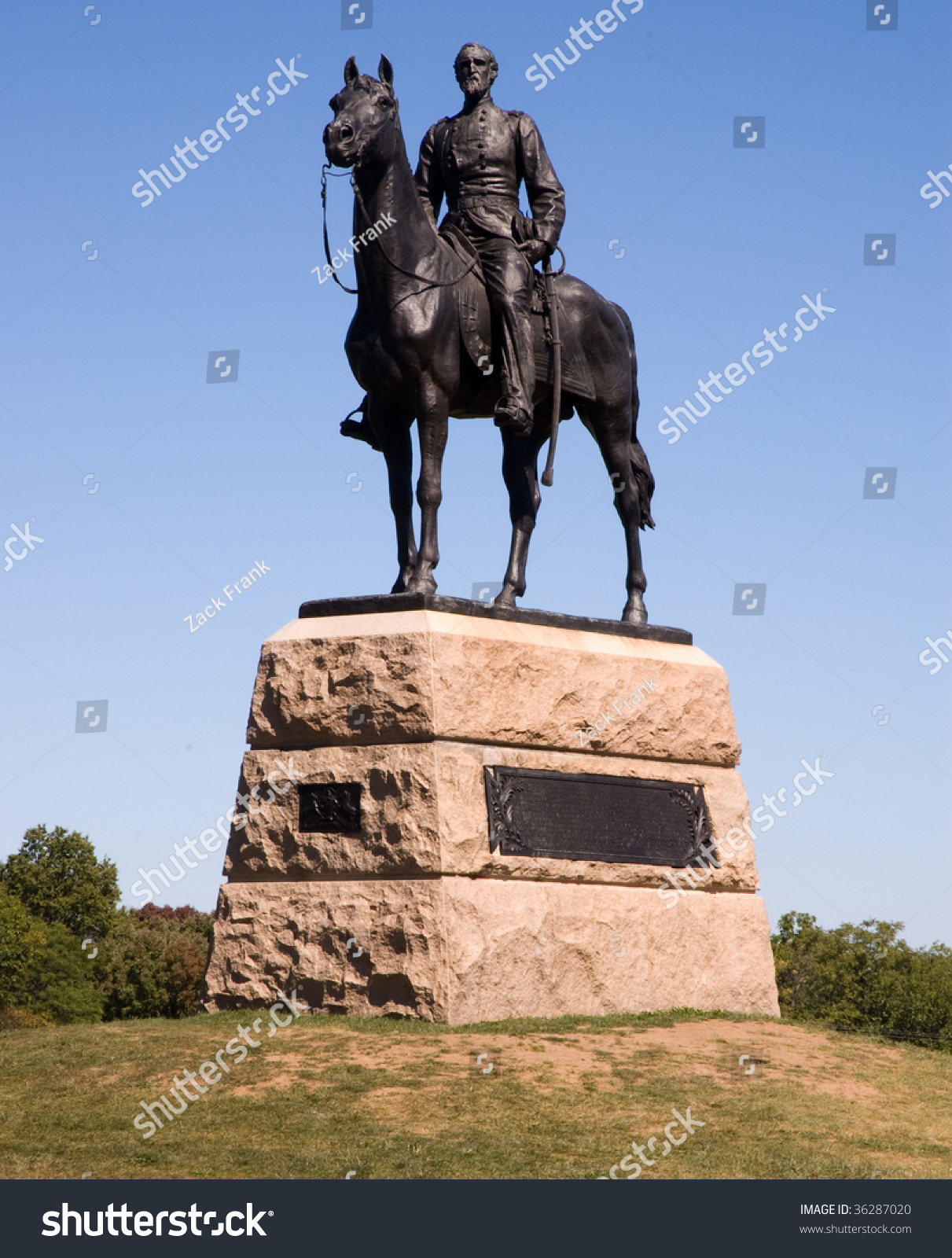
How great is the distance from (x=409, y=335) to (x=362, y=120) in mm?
1475

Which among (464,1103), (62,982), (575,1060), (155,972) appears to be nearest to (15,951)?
(62,982)

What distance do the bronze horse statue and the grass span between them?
337 cm

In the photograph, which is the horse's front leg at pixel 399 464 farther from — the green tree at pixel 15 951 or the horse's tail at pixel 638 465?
the green tree at pixel 15 951

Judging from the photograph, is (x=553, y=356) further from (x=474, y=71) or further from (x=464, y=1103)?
(x=464, y=1103)

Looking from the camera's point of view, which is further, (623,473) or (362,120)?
(623,473)

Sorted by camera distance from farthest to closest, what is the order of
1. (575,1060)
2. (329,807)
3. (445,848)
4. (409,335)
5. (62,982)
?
(62,982)
(409,335)
(329,807)
(445,848)
(575,1060)

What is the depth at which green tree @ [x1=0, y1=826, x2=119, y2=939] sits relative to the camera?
170ft

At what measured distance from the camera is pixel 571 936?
1089 centimetres

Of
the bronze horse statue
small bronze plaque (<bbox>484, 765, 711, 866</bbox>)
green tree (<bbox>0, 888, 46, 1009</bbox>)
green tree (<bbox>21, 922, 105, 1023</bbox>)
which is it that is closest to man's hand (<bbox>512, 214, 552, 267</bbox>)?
the bronze horse statue

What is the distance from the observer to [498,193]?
12.2 meters

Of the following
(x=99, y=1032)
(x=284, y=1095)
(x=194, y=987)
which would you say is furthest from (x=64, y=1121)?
(x=194, y=987)

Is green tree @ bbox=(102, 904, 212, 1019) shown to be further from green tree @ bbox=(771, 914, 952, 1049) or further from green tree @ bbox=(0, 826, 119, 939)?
green tree @ bbox=(0, 826, 119, 939)

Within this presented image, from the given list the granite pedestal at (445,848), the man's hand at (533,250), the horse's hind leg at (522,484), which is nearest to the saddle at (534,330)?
the man's hand at (533,250)

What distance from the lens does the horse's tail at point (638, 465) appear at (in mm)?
13383
